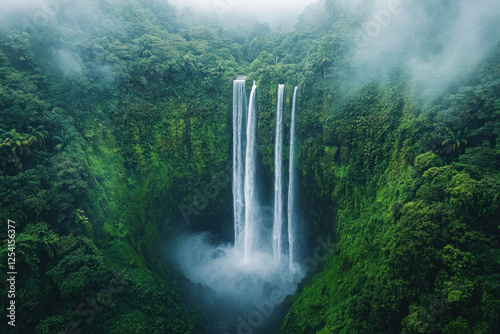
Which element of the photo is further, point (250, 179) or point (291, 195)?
point (250, 179)

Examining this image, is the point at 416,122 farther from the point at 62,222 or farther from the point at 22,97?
the point at 22,97

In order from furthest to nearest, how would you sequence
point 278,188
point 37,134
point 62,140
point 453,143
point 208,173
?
point 208,173, point 278,188, point 62,140, point 37,134, point 453,143

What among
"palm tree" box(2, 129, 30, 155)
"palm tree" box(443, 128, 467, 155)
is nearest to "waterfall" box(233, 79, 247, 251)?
"palm tree" box(2, 129, 30, 155)

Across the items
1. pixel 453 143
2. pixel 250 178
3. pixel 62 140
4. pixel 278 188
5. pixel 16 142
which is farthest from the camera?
pixel 250 178

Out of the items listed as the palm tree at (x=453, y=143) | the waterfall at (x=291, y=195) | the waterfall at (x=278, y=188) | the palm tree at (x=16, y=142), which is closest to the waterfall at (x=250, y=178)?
the waterfall at (x=278, y=188)

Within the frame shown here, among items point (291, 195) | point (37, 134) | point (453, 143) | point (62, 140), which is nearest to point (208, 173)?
point (291, 195)

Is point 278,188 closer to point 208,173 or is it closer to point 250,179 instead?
point 250,179
